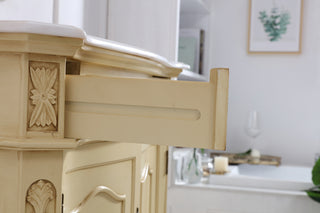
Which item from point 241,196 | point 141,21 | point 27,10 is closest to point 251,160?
point 241,196

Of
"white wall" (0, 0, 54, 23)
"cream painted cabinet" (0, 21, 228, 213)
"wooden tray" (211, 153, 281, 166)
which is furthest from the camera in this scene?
"wooden tray" (211, 153, 281, 166)

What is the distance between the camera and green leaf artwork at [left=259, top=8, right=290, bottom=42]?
2639 millimetres

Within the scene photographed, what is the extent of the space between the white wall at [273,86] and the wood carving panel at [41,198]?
2.30 meters

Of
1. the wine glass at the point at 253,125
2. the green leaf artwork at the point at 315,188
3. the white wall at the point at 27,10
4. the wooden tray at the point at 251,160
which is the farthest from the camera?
the wine glass at the point at 253,125

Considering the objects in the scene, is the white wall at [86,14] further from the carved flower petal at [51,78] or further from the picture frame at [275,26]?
Answer: the picture frame at [275,26]

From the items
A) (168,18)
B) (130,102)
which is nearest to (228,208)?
(168,18)

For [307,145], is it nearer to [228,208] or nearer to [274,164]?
[274,164]

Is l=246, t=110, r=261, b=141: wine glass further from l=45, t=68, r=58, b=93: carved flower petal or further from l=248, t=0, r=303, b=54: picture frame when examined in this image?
l=45, t=68, r=58, b=93: carved flower petal

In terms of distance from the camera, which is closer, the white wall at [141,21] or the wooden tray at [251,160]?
the white wall at [141,21]

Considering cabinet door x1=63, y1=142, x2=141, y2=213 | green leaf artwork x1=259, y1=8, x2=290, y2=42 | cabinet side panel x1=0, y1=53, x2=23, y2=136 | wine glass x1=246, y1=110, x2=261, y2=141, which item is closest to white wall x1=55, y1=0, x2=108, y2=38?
cabinet door x1=63, y1=142, x2=141, y2=213

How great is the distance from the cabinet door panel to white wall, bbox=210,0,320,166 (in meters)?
2.29

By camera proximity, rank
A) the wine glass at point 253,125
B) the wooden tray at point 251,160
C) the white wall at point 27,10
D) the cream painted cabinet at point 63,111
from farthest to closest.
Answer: the wine glass at point 253,125 < the wooden tray at point 251,160 < the white wall at point 27,10 < the cream painted cabinet at point 63,111

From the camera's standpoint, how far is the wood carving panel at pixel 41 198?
49 centimetres

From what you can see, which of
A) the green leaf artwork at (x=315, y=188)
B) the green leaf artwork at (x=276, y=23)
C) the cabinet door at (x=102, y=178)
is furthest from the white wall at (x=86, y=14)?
the green leaf artwork at (x=276, y=23)
